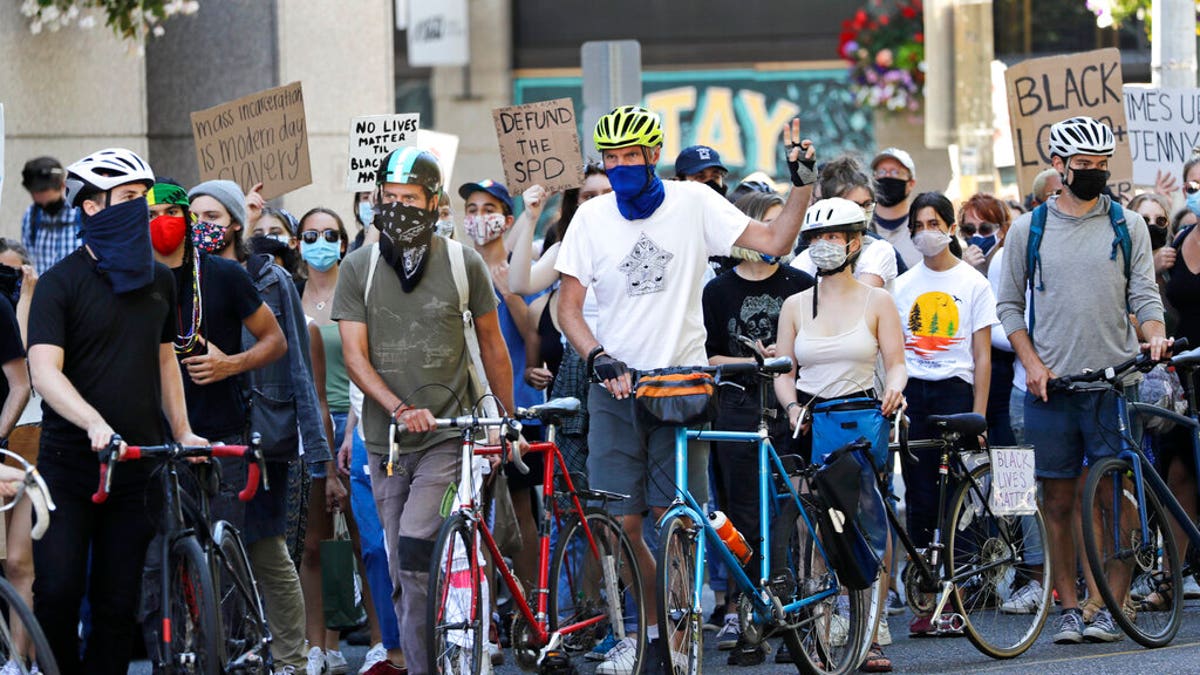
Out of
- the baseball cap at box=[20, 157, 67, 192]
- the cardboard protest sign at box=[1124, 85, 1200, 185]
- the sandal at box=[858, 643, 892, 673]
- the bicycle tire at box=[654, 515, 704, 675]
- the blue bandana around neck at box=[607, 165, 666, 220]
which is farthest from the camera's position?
the cardboard protest sign at box=[1124, 85, 1200, 185]

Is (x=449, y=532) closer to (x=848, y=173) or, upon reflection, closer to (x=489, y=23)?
(x=848, y=173)

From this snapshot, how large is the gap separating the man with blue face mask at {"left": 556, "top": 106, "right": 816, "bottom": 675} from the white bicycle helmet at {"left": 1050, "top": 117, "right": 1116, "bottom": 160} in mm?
1647

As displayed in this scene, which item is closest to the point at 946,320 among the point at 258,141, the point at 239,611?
the point at 258,141

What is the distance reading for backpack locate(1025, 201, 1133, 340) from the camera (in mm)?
9312

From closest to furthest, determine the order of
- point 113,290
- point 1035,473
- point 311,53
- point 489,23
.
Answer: point 113,290 < point 1035,473 < point 311,53 < point 489,23

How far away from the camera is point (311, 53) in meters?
15.8

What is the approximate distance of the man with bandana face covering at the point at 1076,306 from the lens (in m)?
9.30

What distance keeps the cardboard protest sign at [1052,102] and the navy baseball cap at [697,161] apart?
2.26 metres

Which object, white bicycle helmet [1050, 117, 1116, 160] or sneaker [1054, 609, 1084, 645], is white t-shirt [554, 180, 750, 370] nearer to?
white bicycle helmet [1050, 117, 1116, 160]

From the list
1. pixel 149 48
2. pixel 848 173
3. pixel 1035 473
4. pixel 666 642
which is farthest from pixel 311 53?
pixel 666 642

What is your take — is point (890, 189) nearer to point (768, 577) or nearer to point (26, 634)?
point (768, 577)

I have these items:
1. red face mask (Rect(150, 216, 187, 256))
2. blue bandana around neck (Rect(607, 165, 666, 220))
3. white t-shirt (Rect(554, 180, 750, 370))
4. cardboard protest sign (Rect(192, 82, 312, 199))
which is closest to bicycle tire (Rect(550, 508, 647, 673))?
white t-shirt (Rect(554, 180, 750, 370))

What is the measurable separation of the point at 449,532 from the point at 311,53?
9021 mm

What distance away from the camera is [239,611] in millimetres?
7570
